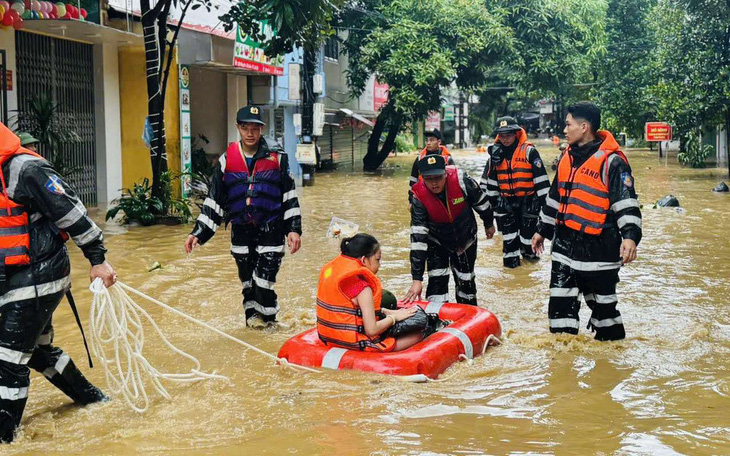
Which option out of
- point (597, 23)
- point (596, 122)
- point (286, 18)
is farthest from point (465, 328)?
point (597, 23)

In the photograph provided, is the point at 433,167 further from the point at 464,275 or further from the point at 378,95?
the point at 378,95

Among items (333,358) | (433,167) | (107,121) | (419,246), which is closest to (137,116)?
(107,121)

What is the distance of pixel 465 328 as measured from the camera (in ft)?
22.1

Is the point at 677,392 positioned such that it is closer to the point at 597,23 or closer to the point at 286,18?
the point at 286,18

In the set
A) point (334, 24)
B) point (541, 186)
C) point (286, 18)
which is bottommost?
point (541, 186)

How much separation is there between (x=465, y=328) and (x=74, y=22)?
350 inches

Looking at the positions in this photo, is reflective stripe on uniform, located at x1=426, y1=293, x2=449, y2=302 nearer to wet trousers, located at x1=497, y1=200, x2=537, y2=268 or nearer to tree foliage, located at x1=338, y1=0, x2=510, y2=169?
wet trousers, located at x1=497, y1=200, x2=537, y2=268

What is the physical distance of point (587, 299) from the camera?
701 cm

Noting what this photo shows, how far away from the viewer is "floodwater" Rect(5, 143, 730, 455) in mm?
4953

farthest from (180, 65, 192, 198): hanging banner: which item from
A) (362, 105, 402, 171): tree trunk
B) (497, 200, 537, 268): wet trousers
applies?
(362, 105, 402, 171): tree trunk

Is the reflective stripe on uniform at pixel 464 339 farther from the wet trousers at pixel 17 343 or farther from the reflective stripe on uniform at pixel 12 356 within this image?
the reflective stripe on uniform at pixel 12 356

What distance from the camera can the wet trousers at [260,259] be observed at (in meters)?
7.59

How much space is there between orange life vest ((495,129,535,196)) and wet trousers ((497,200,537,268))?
25cm

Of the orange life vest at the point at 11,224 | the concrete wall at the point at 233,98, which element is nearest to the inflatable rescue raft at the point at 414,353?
the orange life vest at the point at 11,224
